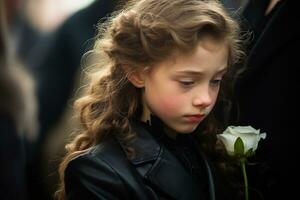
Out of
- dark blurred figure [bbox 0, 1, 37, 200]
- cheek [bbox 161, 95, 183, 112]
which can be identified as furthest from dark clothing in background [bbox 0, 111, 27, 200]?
cheek [bbox 161, 95, 183, 112]

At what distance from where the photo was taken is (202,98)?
4.66 feet

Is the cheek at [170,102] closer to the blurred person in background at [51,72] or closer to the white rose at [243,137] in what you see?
the white rose at [243,137]

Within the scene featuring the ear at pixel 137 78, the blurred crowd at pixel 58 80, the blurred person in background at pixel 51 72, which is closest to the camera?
the ear at pixel 137 78

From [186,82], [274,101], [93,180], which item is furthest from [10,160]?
[274,101]

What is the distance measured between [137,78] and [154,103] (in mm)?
93

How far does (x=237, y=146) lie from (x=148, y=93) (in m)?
0.30

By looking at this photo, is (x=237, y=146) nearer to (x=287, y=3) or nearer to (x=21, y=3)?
(x=287, y=3)

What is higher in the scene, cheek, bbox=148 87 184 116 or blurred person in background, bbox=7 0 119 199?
cheek, bbox=148 87 184 116

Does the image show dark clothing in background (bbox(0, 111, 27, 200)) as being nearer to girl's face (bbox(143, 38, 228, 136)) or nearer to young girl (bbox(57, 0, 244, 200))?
young girl (bbox(57, 0, 244, 200))

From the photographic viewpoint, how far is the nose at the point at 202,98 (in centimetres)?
142

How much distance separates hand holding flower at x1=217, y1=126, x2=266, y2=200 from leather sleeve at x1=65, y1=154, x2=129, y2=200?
0.35 meters

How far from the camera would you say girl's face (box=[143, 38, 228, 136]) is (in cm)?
141

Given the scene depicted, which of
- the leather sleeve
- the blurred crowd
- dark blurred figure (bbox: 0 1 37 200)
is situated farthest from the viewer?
dark blurred figure (bbox: 0 1 37 200)

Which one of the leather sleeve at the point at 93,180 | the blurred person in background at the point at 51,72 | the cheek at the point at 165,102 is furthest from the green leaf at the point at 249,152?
the blurred person in background at the point at 51,72
